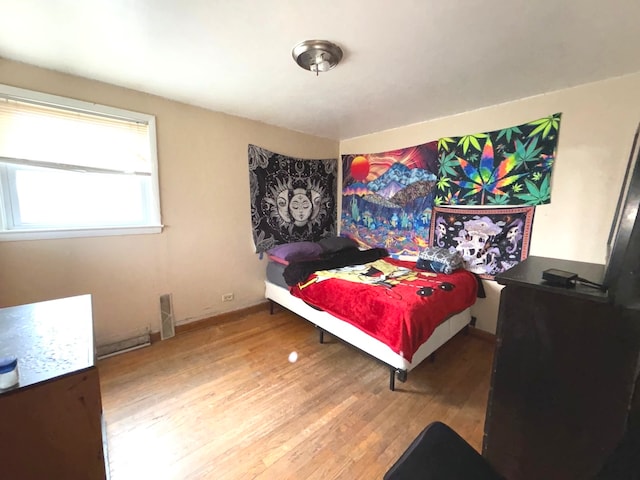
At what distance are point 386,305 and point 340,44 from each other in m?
1.64

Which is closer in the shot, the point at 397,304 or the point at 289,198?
the point at 397,304

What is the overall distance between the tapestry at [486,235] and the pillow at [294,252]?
1.33 m

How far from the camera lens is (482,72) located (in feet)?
5.75

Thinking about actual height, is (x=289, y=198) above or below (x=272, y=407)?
above

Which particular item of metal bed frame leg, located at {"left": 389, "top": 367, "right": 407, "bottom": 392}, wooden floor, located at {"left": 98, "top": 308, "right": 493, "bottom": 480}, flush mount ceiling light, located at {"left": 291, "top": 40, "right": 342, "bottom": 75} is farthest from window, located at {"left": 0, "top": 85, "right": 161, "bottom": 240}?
metal bed frame leg, located at {"left": 389, "top": 367, "right": 407, "bottom": 392}

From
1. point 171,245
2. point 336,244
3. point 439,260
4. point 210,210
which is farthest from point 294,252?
point 439,260

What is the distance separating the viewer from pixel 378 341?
72.2 inches

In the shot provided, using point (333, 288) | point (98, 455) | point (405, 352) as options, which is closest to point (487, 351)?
point (405, 352)

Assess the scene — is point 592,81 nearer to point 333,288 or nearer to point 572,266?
point 572,266

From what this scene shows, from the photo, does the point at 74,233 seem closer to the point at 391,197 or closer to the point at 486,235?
the point at 391,197

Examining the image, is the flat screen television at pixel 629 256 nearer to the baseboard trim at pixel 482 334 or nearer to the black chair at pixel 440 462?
the black chair at pixel 440 462

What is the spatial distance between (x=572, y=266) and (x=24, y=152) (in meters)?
3.42

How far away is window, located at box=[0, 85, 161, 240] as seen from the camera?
1.77 metres

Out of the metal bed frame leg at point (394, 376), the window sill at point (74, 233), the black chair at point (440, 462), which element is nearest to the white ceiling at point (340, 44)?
the window sill at point (74, 233)
